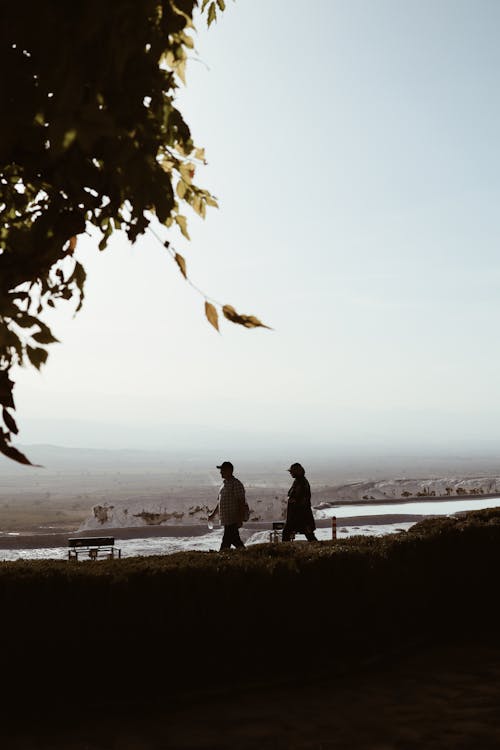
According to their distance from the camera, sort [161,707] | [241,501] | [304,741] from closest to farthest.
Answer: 1. [304,741]
2. [161,707]
3. [241,501]

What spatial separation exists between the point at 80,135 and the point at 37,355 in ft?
3.67

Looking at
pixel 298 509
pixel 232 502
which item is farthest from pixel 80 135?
pixel 298 509

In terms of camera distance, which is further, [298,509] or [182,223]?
[298,509]

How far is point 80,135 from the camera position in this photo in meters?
2.37

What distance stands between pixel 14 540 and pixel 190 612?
12.7m

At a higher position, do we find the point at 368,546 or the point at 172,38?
the point at 172,38

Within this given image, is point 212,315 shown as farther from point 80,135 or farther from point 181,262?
point 80,135

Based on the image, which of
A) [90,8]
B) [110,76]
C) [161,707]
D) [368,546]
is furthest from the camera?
[368,546]

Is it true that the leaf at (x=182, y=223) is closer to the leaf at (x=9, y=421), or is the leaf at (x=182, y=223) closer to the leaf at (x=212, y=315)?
the leaf at (x=212, y=315)

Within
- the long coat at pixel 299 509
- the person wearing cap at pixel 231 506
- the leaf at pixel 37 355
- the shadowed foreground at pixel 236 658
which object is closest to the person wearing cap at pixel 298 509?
the long coat at pixel 299 509

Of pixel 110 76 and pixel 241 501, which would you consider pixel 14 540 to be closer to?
pixel 241 501

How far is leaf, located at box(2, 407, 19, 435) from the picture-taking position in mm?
3371

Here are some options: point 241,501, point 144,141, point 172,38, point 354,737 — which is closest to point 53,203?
point 144,141

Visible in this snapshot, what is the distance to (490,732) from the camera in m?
5.12
